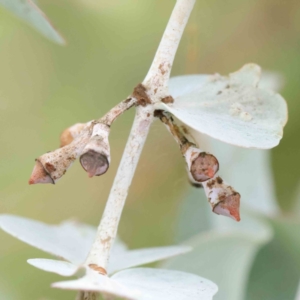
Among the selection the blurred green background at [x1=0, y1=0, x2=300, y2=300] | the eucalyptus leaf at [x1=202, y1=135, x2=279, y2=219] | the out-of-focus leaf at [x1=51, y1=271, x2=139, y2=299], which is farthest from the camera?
the blurred green background at [x1=0, y1=0, x2=300, y2=300]

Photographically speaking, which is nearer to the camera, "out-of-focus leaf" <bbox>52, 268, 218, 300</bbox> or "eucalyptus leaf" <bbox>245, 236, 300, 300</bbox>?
"out-of-focus leaf" <bbox>52, 268, 218, 300</bbox>

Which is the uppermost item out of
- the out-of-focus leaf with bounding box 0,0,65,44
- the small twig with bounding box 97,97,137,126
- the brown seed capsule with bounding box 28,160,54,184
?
the out-of-focus leaf with bounding box 0,0,65,44

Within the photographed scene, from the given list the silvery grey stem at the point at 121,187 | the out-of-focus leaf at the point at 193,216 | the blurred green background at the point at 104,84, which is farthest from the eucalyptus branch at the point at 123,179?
the blurred green background at the point at 104,84

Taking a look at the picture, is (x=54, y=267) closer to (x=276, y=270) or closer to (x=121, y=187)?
(x=121, y=187)

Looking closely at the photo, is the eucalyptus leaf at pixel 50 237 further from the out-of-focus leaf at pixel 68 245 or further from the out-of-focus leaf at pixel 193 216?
the out-of-focus leaf at pixel 193 216

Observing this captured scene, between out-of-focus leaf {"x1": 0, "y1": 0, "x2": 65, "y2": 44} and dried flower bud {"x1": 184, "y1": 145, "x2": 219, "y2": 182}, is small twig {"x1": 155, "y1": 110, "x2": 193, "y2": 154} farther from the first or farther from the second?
out-of-focus leaf {"x1": 0, "y1": 0, "x2": 65, "y2": 44}

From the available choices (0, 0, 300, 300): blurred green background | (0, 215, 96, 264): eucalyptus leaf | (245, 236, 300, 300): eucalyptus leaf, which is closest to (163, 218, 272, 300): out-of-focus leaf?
(245, 236, 300, 300): eucalyptus leaf

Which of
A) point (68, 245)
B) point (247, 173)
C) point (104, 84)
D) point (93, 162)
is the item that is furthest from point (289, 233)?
point (104, 84)
